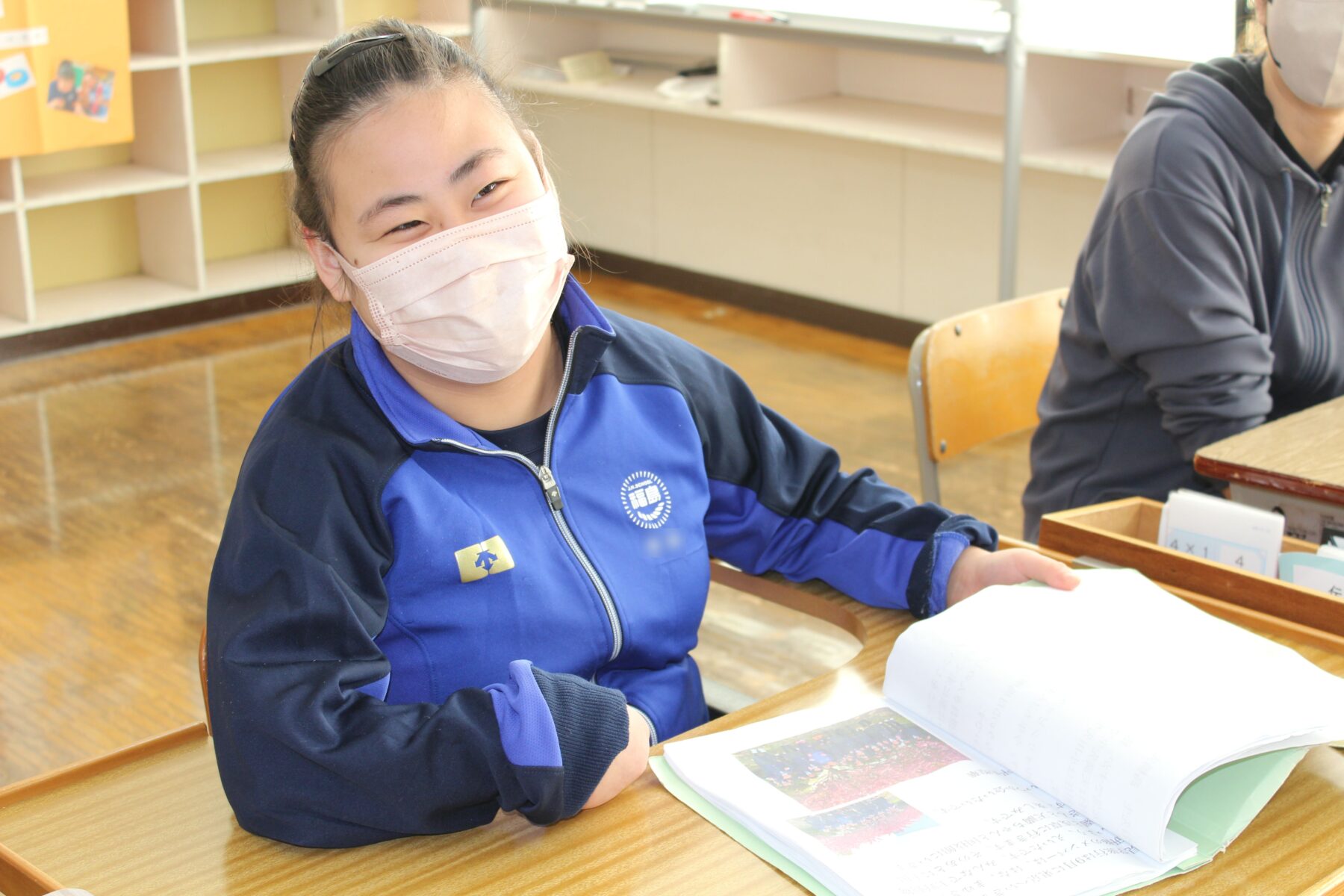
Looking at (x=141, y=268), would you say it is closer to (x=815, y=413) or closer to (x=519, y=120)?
Answer: (x=815, y=413)

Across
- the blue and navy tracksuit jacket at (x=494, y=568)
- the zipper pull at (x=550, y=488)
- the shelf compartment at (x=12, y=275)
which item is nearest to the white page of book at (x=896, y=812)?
the blue and navy tracksuit jacket at (x=494, y=568)

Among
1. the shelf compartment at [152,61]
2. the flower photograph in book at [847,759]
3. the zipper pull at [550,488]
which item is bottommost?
the flower photograph in book at [847,759]

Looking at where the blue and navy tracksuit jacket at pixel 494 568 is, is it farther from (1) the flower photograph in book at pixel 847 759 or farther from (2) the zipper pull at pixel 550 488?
(1) the flower photograph in book at pixel 847 759

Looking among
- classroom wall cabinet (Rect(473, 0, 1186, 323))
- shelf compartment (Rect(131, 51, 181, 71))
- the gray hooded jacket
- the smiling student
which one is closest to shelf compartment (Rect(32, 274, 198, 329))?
shelf compartment (Rect(131, 51, 181, 71))

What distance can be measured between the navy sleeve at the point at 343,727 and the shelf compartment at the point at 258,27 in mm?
4021

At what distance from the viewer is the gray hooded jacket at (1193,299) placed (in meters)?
1.67

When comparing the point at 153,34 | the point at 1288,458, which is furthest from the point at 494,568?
the point at 153,34

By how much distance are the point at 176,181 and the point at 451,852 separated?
4006 mm

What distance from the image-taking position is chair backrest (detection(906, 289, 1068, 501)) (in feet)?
5.93

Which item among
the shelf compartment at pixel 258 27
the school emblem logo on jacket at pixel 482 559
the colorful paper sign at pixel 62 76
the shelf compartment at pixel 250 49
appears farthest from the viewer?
the shelf compartment at pixel 258 27

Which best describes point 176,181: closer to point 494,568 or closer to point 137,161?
point 137,161

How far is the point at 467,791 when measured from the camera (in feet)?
3.05

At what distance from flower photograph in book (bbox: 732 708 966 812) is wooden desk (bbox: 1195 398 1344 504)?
524 mm

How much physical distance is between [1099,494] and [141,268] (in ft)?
12.8
